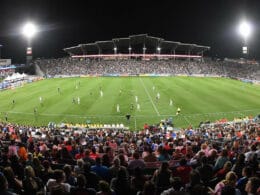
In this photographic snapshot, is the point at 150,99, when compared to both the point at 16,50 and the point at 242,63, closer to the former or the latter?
the point at 242,63

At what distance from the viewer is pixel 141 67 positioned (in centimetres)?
11625

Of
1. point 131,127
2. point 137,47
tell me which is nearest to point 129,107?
point 131,127

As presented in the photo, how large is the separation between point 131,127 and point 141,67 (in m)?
79.6

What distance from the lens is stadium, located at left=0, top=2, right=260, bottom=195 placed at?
32.0 feet

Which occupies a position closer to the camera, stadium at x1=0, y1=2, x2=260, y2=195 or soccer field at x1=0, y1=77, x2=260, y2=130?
stadium at x1=0, y1=2, x2=260, y2=195

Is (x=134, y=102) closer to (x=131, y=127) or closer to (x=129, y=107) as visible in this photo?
(x=129, y=107)

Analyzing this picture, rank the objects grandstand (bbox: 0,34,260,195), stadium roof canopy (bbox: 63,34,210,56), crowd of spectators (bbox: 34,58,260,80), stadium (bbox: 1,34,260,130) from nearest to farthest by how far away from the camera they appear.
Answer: grandstand (bbox: 0,34,260,195) < stadium (bbox: 1,34,260,130) < crowd of spectators (bbox: 34,58,260,80) < stadium roof canopy (bbox: 63,34,210,56)

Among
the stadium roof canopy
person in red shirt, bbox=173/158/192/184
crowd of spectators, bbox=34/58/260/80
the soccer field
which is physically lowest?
the soccer field

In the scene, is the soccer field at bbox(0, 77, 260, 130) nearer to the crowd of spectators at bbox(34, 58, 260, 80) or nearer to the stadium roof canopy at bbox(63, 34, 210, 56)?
the crowd of spectators at bbox(34, 58, 260, 80)

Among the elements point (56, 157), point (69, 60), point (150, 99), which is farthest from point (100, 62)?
point (56, 157)

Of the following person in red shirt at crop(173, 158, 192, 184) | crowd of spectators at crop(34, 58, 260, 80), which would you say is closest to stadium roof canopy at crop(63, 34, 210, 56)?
crowd of spectators at crop(34, 58, 260, 80)

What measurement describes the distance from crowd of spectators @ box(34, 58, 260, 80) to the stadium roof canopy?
5.63 meters

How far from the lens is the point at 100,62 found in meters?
124

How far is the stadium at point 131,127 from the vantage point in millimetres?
9766
